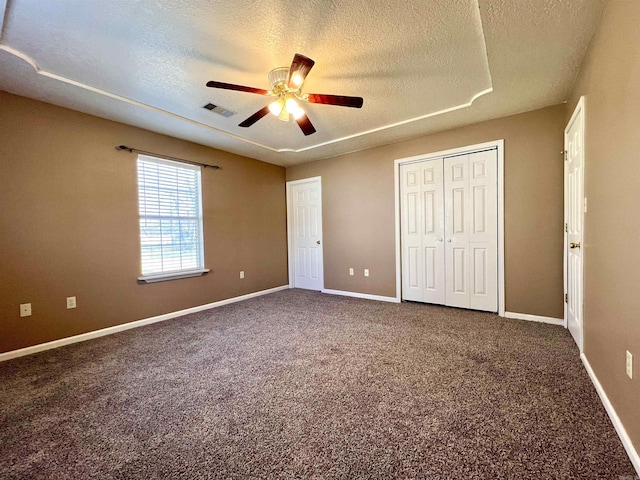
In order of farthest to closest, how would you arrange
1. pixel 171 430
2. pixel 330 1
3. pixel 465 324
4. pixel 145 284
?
1. pixel 145 284
2. pixel 465 324
3. pixel 330 1
4. pixel 171 430

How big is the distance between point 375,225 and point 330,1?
3097 mm

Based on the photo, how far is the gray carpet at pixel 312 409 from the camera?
1257 mm

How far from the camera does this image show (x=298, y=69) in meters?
1.82

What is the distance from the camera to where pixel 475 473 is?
118 centimetres

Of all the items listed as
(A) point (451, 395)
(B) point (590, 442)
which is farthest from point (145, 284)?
(B) point (590, 442)

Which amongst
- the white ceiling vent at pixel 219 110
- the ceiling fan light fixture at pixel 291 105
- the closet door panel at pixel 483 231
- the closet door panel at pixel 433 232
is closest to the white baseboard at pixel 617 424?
the closet door panel at pixel 483 231

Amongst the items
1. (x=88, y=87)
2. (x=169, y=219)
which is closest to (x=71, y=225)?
(x=169, y=219)

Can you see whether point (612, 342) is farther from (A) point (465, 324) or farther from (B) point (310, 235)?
(B) point (310, 235)

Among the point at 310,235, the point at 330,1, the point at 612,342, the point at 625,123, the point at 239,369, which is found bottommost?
the point at 239,369

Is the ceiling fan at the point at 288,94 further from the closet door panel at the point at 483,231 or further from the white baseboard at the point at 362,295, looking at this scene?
the white baseboard at the point at 362,295

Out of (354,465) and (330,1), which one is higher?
(330,1)

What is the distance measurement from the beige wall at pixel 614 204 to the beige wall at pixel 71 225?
4202mm

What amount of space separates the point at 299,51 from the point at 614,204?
7.27 feet

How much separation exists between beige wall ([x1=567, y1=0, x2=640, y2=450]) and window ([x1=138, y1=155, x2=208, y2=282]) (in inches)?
164
